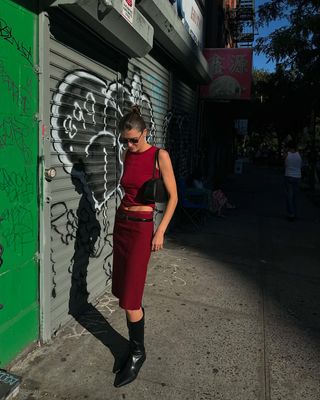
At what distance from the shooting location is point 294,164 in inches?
360

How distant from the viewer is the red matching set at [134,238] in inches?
113

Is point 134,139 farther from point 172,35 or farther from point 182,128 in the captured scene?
point 182,128

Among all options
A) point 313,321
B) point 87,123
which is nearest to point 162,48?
point 87,123

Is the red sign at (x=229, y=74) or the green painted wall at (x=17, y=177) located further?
the red sign at (x=229, y=74)

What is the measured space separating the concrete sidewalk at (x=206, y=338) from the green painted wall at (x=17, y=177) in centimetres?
40

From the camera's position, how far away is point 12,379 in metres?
2.64

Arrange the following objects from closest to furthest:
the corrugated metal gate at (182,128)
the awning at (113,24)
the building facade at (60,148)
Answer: the building facade at (60,148) < the awning at (113,24) < the corrugated metal gate at (182,128)

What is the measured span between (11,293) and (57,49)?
75.8 inches

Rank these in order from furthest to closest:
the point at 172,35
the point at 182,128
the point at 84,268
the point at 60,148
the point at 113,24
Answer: the point at 182,128 → the point at 172,35 → the point at 84,268 → the point at 113,24 → the point at 60,148

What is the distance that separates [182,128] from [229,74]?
2356 mm

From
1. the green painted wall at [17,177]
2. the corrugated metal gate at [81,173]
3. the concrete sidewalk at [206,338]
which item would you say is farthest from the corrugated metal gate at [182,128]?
the green painted wall at [17,177]

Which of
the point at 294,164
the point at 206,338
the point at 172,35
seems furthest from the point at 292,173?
the point at 206,338

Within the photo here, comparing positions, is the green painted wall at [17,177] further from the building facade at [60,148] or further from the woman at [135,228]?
the woman at [135,228]

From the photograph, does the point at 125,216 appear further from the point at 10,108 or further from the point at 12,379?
the point at 12,379
